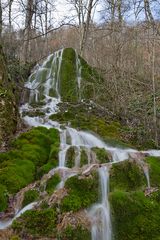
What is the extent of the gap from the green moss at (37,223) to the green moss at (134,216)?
1045mm

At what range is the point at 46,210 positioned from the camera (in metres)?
5.77

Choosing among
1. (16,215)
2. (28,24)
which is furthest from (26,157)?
(28,24)

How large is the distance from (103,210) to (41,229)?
1098mm

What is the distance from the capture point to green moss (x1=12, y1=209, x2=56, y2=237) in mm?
5520

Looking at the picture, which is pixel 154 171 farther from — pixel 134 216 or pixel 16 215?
pixel 16 215

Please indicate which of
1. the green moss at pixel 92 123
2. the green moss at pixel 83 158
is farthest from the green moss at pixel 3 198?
the green moss at pixel 92 123

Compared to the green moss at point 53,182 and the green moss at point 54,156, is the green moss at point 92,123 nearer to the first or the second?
the green moss at point 54,156

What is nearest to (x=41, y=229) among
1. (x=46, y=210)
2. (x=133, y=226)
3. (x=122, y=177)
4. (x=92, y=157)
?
(x=46, y=210)

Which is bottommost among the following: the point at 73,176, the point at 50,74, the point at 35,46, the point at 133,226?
the point at 133,226

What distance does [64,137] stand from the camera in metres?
9.99

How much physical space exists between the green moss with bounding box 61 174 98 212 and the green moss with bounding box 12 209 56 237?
303mm

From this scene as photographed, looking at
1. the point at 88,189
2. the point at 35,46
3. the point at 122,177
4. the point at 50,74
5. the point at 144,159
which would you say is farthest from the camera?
the point at 35,46

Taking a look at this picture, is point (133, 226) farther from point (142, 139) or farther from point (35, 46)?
point (35, 46)

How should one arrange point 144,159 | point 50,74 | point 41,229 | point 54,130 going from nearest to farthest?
point 41,229 → point 144,159 → point 54,130 → point 50,74
